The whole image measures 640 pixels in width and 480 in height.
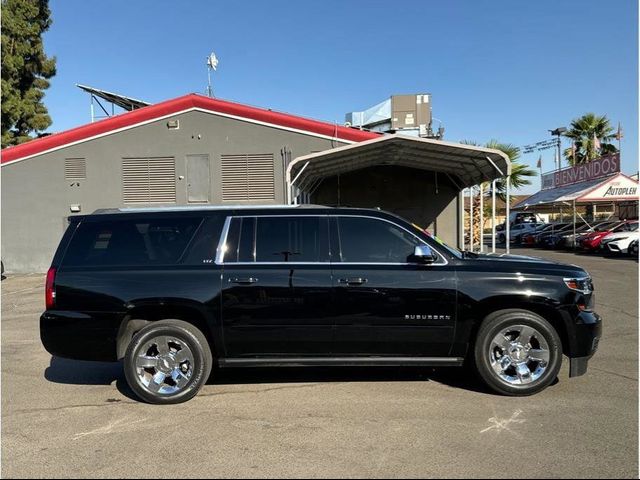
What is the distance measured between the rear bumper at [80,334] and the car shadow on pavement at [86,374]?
58 centimetres

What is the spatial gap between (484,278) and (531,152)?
247 feet

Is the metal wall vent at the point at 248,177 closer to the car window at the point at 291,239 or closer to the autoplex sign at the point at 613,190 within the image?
the car window at the point at 291,239

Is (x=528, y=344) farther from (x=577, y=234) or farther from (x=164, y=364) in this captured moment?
(x=577, y=234)

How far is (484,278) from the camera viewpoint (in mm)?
4879

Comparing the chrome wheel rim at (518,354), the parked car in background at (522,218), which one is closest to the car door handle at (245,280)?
the chrome wheel rim at (518,354)

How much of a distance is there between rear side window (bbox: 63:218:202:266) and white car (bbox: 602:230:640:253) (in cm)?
2108

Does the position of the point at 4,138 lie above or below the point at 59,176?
above

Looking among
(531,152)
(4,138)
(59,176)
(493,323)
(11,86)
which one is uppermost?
(531,152)

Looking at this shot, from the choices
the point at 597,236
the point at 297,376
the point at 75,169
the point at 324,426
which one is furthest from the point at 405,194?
the point at 324,426

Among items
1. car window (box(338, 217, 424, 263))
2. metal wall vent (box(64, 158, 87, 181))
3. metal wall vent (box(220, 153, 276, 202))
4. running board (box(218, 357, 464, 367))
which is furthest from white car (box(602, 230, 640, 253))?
metal wall vent (box(64, 158, 87, 181))

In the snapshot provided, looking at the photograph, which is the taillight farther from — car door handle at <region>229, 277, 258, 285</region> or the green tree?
the green tree

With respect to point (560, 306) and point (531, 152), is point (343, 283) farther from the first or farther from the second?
point (531, 152)

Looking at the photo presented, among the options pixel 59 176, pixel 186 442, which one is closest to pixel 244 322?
pixel 186 442

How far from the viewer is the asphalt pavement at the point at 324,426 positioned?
11.6 feet
